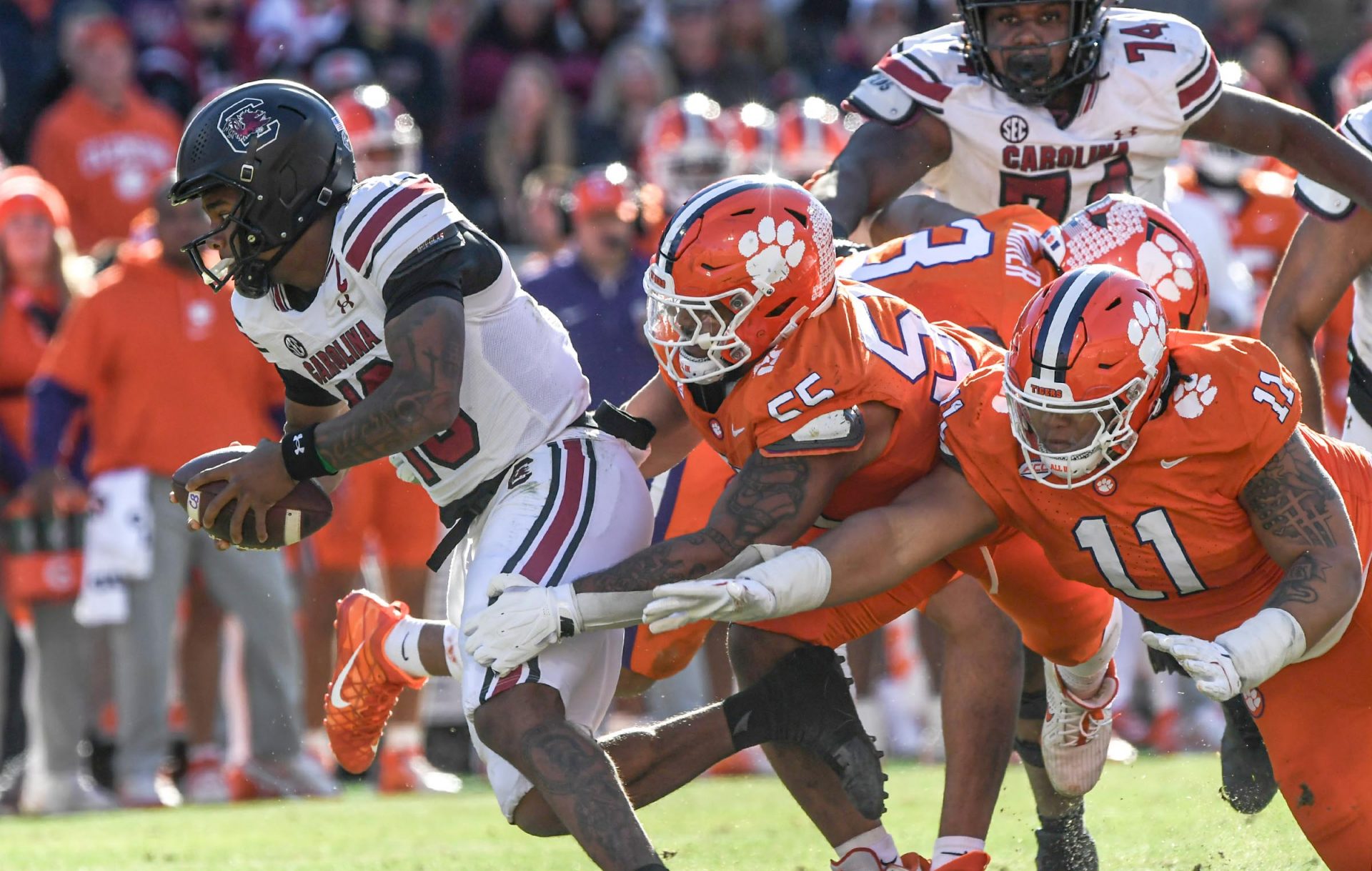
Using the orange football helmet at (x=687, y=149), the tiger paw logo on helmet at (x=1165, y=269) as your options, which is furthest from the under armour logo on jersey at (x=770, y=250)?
the orange football helmet at (x=687, y=149)

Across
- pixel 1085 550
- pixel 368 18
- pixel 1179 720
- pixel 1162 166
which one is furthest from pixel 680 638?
pixel 368 18

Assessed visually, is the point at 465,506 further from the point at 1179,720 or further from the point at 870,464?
the point at 1179,720

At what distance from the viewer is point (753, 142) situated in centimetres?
998

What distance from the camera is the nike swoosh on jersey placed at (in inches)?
216

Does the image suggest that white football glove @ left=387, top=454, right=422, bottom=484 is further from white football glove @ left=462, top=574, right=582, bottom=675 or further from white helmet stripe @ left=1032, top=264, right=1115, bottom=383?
white helmet stripe @ left=1032, top=264, right=1115, bottom=383

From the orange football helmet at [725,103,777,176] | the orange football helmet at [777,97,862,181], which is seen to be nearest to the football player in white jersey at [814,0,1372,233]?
the orange football helmet at [725,103,777,176]

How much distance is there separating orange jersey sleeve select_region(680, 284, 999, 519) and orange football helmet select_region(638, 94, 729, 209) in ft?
16.8

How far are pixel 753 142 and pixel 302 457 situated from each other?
5.68 m

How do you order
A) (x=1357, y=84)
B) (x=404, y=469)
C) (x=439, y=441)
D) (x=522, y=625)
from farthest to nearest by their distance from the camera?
(x=1357, y=84) < (x=404, y=469) < (x=439, y=441) < (x=522, y=625)

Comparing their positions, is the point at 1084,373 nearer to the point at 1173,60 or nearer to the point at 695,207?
the point at 695,207

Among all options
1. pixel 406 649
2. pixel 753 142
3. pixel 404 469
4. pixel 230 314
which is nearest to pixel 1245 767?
pixel 406 649

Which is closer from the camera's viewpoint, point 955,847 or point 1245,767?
point 955,847

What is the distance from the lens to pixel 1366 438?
576 cm

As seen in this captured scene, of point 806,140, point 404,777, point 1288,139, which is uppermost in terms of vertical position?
point 1288,139
